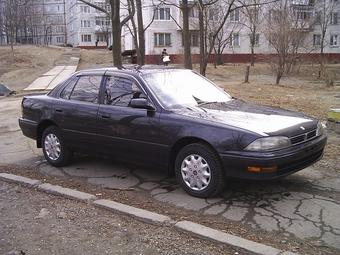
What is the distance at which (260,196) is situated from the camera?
17.7ft

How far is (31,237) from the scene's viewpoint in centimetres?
451

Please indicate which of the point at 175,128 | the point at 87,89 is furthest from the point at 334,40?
the point at 175,128

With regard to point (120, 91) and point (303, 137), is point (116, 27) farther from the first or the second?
point (303, 137)

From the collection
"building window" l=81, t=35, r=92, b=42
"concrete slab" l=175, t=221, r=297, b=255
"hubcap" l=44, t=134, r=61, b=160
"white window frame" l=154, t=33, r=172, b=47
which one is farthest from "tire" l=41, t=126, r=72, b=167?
"building window" l=81, t=35, r=92, b=42

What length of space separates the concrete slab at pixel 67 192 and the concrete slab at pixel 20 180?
19 cm

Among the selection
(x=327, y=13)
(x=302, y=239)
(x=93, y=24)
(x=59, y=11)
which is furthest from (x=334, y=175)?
(x=59, y=11)

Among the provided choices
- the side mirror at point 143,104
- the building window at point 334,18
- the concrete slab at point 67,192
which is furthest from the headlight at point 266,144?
the building window at point 334,18

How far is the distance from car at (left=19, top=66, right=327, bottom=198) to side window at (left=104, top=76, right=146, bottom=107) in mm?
14

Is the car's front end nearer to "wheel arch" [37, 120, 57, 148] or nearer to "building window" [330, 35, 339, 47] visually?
"wheel arch" [37, 120, 57, 148]

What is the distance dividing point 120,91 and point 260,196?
2.29 meters

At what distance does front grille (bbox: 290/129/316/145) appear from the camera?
204 inches

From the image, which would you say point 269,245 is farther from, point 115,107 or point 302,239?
point 115,107

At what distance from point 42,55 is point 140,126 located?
4030 cm

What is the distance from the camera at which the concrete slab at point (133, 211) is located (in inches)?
186
